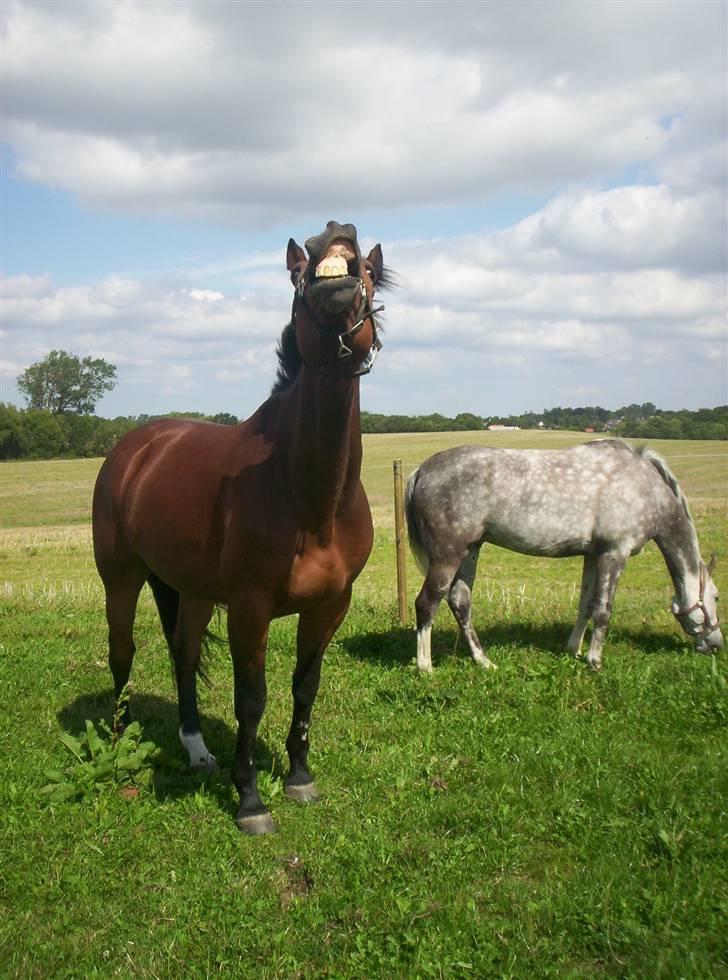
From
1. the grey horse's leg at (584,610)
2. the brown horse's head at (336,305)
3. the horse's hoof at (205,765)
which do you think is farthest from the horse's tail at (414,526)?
the brown horse's head at (336,305)

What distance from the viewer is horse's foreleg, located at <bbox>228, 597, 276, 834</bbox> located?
4.12 metres

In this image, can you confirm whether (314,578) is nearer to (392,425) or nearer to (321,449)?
(321,449)

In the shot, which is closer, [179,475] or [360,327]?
[360,327]

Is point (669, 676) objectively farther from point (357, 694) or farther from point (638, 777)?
point (357, 694)

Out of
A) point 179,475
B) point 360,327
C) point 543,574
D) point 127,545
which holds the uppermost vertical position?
point 360,327

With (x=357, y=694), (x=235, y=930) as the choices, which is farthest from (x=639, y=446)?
(x=235, y=930)

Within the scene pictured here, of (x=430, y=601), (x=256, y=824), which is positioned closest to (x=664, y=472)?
(x=430, y=601)

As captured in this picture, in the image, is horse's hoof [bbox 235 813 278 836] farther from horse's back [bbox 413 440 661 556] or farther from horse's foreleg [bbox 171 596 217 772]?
horse's back [bbox 413 440 661 556]

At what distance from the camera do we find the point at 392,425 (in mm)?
67750

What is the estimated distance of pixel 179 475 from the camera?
15.8ft

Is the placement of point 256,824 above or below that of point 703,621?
below

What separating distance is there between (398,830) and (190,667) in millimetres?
1993

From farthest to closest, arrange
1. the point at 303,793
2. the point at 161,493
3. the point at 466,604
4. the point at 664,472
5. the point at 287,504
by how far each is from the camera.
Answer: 1. the point at 664,472
2. the point at 466,604
3. the point at 161,493
4. the point at 303,793
5. the point at 287,504

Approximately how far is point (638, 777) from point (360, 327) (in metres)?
2.93
